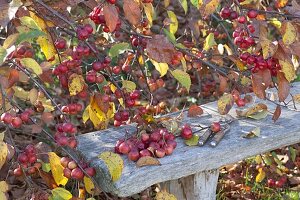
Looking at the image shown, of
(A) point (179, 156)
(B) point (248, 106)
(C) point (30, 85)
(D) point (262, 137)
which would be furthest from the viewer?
(C) point (30, 85)

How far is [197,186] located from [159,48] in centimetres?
61

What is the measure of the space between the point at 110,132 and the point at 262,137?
1.72 feet

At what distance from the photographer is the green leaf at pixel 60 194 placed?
1.73 meters

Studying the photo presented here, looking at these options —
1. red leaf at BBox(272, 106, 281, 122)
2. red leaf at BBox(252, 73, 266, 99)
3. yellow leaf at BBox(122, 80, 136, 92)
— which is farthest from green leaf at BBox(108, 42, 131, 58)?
red leaf at BBox(272, 106, 281, 122)

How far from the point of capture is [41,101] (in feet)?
7.24

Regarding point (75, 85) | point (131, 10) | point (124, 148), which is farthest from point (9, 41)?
point (124, 148)

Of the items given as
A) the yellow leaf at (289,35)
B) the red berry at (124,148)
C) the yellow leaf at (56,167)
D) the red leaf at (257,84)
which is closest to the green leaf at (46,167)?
the yellow leaf at (56,167)

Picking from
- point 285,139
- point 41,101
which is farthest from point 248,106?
point 41,101

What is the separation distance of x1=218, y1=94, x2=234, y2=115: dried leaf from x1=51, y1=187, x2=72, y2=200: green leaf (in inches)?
26.6

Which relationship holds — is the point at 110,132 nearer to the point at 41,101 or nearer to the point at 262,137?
the point at 41,101

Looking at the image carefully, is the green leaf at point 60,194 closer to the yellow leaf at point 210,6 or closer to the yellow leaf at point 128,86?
the yellow leaf at point 128,86

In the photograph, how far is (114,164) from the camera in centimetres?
174

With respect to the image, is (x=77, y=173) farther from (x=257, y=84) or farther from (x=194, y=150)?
(x=257, y=84)

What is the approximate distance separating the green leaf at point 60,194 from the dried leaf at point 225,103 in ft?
2.22
